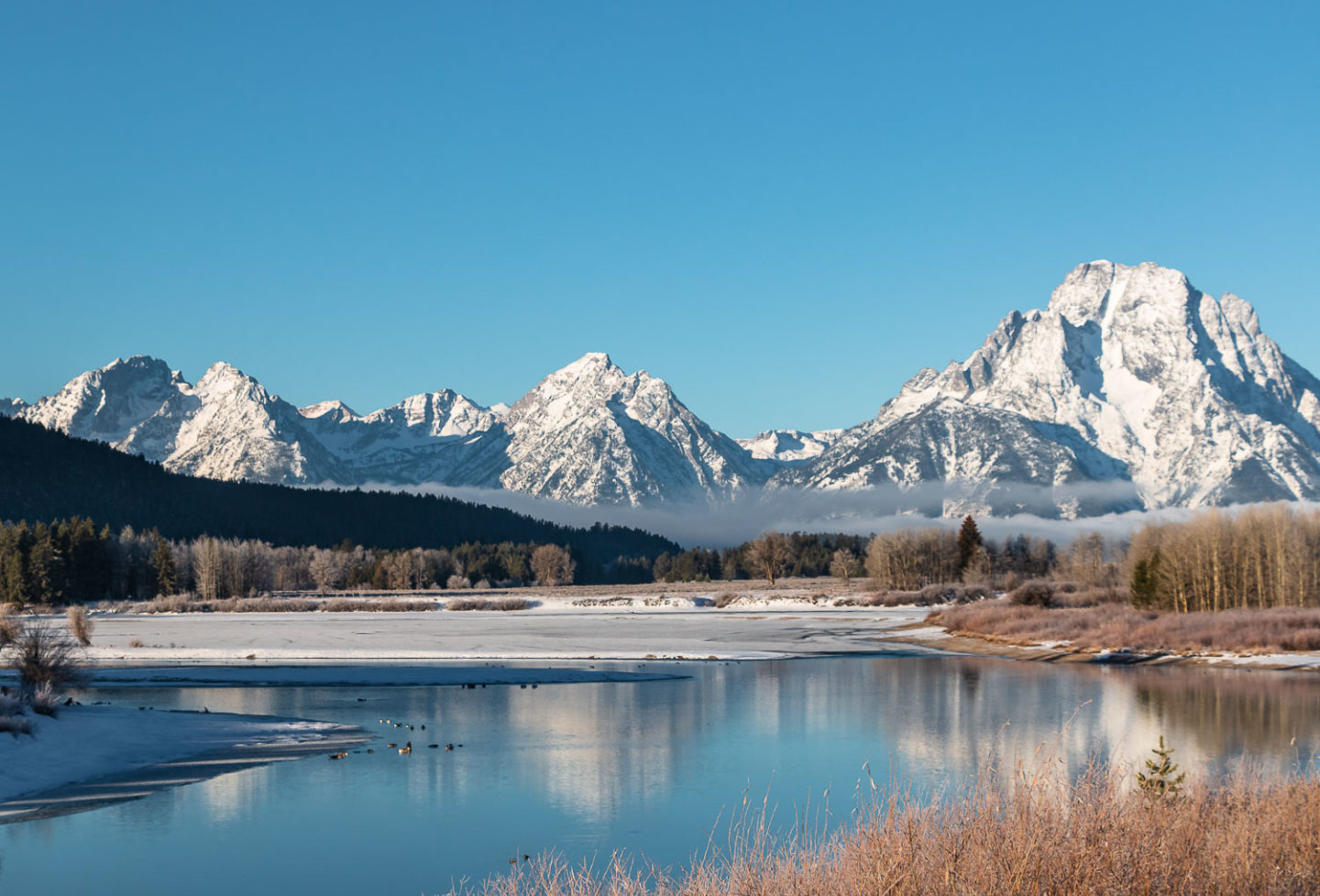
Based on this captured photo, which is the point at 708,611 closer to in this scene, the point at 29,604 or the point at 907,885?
the point at 29,604

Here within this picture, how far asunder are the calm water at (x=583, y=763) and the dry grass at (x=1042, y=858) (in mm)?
3314

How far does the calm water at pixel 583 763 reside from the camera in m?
17.9

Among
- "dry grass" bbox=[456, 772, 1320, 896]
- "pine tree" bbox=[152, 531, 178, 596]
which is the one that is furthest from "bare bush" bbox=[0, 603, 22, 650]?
"pine tree" bbox=[152, 531, 178, 596]

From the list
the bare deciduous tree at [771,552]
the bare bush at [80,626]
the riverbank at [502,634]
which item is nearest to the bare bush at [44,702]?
the riverbank at [502,634]

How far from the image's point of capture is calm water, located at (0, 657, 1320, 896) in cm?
1794

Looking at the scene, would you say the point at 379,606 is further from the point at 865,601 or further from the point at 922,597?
the point at 922,597

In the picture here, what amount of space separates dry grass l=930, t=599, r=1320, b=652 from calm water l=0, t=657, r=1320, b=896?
8.78 m

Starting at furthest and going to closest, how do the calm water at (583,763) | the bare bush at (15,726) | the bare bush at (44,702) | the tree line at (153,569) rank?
the tree line at (153,569) < the bare bush at (44,702) < the bare bush at (15,726) < the calm water at (583,763)

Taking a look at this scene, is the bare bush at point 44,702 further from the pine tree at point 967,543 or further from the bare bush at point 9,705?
the pine tree at point 967,543

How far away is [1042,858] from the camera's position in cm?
1038

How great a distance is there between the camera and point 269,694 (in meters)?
41.6

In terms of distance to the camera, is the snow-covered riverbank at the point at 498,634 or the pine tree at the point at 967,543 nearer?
the snow-covered riverbank at the point at 498,634

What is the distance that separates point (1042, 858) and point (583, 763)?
17.3m

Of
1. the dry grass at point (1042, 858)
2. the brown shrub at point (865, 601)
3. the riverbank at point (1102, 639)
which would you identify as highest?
the dry grass at point (1042, 858)
